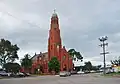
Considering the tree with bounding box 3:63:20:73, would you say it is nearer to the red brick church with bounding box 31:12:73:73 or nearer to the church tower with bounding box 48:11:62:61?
the red brick church with bounding box 31:12:73:73

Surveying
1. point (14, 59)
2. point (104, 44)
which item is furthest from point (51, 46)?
point (104, 44)

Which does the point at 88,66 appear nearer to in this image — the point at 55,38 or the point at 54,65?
the point at 55,38

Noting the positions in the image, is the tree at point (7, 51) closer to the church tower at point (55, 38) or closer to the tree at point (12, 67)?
the tree at point (12, 67)

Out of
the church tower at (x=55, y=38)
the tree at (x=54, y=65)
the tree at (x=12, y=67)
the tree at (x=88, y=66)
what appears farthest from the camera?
A: the tree at (x=88, y=66)

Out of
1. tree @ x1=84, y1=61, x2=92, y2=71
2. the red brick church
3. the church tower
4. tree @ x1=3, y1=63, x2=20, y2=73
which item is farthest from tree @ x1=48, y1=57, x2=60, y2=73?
tree @ x1=84, y1=61, x2=92, y2=71

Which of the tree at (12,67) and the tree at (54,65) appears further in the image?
the tree at (54,65)

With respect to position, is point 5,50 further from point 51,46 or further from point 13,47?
point 51,46

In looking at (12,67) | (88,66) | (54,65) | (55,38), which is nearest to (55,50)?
(55,38)

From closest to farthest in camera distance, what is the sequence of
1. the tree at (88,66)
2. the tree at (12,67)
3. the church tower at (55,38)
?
the tree at (12,67), the church tower at (55,38), the tree at (88,66)

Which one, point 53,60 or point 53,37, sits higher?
point 53,37

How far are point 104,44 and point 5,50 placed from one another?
42.3 meters

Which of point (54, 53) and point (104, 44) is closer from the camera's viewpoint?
point (104, 44)

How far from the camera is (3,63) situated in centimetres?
10450

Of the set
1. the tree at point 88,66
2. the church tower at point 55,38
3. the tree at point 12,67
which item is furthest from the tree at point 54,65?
the tree at point 88,66
